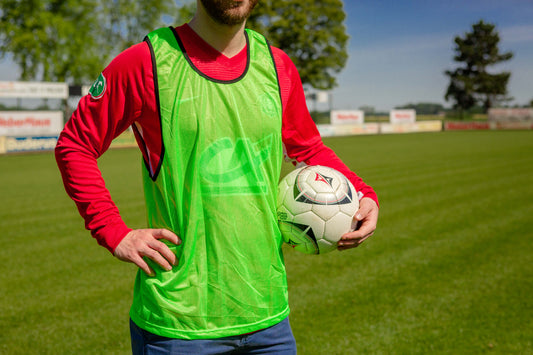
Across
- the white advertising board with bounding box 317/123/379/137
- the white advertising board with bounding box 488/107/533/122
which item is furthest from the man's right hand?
the white advertising board with bounding box 488/107/533/122

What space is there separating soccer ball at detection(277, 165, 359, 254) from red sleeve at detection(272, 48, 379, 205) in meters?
0.09

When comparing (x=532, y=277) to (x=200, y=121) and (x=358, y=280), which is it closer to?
(x=358, y=280)

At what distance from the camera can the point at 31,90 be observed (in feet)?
95.5

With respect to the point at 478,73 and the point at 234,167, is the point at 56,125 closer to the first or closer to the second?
the point at 234,167

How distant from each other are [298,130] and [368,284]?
3640 mm

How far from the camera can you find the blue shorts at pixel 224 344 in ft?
5.27

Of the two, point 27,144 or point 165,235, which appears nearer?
point 165,235

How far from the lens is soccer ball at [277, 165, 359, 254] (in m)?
1.85

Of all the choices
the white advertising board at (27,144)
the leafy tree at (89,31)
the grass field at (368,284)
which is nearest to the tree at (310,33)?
the leafy tree at (89,31)

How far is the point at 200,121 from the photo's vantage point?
1.59 meters

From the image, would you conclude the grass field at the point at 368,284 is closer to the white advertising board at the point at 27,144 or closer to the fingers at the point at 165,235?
the fingers at the point at 165,235

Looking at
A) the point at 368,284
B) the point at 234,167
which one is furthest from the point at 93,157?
the point at 368,284

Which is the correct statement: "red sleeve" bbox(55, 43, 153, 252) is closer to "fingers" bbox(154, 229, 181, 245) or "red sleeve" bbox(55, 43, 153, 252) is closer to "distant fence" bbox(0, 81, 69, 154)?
"fingers" bbox(154, 229, 181, 245)

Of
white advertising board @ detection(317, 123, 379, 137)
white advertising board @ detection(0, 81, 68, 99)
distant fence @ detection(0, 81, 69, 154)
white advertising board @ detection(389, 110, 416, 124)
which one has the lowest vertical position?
white advertising board @ detection(317, 123, 379, 137)
